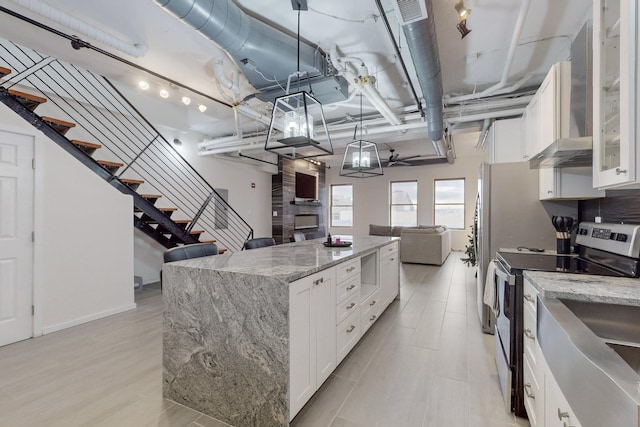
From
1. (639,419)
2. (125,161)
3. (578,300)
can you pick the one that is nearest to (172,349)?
(639,419)

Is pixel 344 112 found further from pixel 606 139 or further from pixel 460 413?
pixel 460 413

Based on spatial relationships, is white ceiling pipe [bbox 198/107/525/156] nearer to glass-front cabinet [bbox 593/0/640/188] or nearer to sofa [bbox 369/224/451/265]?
glass-front cabinet [bbox 593/0/640/188]

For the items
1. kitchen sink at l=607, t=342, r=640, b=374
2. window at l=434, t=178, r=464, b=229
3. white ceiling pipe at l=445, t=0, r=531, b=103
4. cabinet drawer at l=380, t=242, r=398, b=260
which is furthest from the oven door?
window at l=434, t=178, r=464, b=229

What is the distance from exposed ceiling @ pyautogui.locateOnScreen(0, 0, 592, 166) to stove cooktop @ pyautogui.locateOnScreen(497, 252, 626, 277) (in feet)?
6.32

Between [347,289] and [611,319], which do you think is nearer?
[611,319]

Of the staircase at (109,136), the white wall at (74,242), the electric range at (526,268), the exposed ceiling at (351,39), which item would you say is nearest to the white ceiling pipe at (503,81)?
the exposed ceiling at (351,39)

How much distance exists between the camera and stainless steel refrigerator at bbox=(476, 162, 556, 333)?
9.31ft

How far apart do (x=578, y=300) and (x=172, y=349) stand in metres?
2.31

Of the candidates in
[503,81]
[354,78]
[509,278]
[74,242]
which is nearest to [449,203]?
[503,81]

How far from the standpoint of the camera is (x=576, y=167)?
87.0 inches

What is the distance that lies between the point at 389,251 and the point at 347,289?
1467 mm

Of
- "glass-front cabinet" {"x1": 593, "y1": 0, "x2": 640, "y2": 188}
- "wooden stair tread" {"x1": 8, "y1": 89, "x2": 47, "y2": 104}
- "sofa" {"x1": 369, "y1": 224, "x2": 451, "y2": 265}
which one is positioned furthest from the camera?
"sofa" {"x1": 369, "y1": 224, "x2": 451, "y2": 265}

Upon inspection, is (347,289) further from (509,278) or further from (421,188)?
(421,188)

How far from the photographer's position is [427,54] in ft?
7.47
